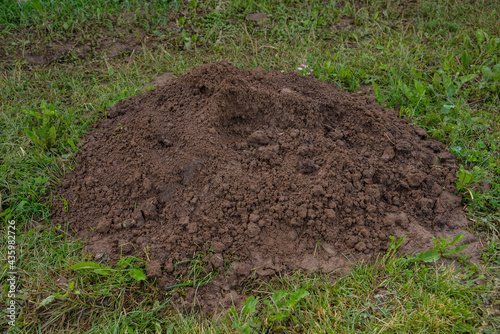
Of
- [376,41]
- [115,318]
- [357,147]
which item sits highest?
[376,41]

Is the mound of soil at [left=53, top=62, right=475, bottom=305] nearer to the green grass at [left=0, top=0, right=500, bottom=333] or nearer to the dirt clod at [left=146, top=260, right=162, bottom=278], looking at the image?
the dirt clod at [left=146, top=260, right=162, bottom=278]

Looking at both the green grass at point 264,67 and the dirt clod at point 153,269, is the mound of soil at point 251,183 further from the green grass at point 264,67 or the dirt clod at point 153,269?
the green grass at point 264,67

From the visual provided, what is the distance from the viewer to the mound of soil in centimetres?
240

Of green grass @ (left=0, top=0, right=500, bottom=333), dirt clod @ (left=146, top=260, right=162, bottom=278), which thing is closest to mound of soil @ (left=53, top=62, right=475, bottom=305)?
dirt clod @ (left=146, top=260, right=162, bottom=278)

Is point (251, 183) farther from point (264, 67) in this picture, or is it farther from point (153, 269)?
point (264, 67)

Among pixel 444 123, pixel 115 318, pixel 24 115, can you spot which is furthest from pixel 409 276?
pixel 24 115

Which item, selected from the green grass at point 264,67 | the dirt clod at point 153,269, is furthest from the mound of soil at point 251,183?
the green grass at point 264,67

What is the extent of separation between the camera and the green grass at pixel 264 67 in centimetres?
213

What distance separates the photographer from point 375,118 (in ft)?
10.0

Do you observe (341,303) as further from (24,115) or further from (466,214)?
(24,115)

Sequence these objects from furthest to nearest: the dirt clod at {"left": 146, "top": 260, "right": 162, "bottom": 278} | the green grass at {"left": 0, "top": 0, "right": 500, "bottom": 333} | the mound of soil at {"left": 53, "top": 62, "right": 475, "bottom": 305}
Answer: the mound of soil at {"left": 53, "top": 62, "right": 475, "bottom": 305}, the dirt clod at {"left": 146, "top": 260, "right": 162, "bottom": 278}, the green grass at {"left": 0, "top": 0, "right": 500, "bottom": 333}

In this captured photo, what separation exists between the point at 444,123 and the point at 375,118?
2.13 ft

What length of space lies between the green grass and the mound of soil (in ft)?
0.57

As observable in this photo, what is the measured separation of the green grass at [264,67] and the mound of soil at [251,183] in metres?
0.17
